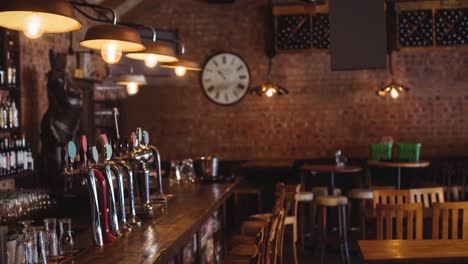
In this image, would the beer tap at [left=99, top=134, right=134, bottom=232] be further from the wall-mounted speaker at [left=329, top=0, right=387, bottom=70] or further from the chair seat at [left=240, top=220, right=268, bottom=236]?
the wall-mounted speaker at [left=329, top=0, right=387, bottom=70]

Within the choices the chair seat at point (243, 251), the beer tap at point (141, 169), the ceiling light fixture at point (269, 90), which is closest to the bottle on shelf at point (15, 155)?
the beer tap at point (141, 169)

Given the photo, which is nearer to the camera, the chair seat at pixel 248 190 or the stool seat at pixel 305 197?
the stool seat at pixel 305 197

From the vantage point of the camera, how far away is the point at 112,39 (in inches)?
119

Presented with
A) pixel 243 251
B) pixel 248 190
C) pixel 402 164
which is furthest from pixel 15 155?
pixel 402 164

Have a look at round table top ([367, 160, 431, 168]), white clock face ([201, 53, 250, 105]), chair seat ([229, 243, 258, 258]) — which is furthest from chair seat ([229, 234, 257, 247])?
white clock face ([201, 53, 250, 105])

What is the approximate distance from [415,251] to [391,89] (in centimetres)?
532

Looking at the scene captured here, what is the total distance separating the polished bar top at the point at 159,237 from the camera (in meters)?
2.50

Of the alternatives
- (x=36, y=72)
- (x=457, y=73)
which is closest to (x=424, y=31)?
(x=457, y=73)

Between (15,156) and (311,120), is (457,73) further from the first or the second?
(15,156)

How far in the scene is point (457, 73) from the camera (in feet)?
28.7

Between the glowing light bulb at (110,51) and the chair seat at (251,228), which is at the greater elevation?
the glowing light bulb at (110,51)

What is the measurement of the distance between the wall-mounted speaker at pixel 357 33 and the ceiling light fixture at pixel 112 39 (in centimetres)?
254

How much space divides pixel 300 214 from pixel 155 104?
10.5ft

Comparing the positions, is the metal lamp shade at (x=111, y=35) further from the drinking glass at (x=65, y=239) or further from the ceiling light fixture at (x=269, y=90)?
the ceiling light fixture at (x=269, y=90)
